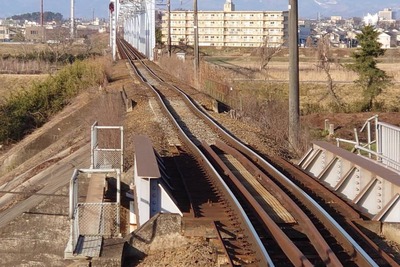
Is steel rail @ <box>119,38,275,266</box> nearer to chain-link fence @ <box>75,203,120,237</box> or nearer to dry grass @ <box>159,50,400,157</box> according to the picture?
chain-link fence @ <box>75,203,120,237</box>

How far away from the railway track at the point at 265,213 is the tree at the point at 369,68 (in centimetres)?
3025

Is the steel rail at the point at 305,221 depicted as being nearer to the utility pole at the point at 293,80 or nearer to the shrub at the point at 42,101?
the utility pole at the point at 293,80

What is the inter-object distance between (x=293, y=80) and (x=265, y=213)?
8.78m

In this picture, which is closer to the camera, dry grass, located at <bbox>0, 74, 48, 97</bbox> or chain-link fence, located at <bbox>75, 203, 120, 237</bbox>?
chain-link fence, located at <bbox>75, 203, 120, 237</bbox>

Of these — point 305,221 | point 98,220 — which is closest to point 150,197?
point 98,220

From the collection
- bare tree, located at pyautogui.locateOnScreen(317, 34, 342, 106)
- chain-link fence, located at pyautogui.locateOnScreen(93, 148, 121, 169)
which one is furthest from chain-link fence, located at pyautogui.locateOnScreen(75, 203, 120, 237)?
bare tree, located at pyautogui.locateOnScreen(317, 34, 342, 106)

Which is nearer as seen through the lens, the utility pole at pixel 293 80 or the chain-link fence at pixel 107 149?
the chain-link fence at pixel 107 149

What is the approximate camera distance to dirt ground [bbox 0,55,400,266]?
9.69m

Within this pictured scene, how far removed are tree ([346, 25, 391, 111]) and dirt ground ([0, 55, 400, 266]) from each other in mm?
9299

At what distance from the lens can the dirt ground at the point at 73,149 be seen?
969 centimetres

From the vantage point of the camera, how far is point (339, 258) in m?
8.32

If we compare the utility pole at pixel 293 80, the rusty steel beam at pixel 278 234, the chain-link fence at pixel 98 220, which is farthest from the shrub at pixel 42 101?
the rusty steel beam at pixel 278 234

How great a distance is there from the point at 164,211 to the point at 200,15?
126 metres

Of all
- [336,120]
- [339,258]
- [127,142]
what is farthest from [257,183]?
[336,120]
